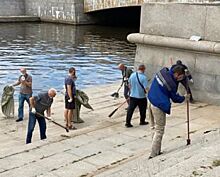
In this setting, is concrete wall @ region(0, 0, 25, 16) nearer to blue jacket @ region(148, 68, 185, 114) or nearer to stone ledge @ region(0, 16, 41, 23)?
stone ledge @ region(0, 16, 41, 23)

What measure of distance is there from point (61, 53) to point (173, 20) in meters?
16.0

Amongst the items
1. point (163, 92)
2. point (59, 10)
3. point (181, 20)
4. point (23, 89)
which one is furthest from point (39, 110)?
point (59, 10)

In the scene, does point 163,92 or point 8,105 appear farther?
point 8,105

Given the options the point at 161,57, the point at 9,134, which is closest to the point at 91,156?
the point at 9,134

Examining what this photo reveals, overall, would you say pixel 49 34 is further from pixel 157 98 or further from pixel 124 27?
pixel 157 98

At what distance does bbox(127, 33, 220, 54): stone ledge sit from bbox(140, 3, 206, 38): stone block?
7.5 inches

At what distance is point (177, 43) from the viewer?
37.8 feet

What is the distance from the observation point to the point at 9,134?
10.3 m

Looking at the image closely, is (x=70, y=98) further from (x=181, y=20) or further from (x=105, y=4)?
(x=105, y=4)

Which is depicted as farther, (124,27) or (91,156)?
(124,27)

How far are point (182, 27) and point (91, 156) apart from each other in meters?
5.09

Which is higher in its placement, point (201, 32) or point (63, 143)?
point (201, 32)

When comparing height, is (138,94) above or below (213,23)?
below

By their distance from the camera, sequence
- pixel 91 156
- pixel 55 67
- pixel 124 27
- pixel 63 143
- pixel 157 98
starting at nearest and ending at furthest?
1. pixel 157 98
2. pixel 91 156
3. pixel 63 143
4. pixel 55 67
5. pixel 124 27
